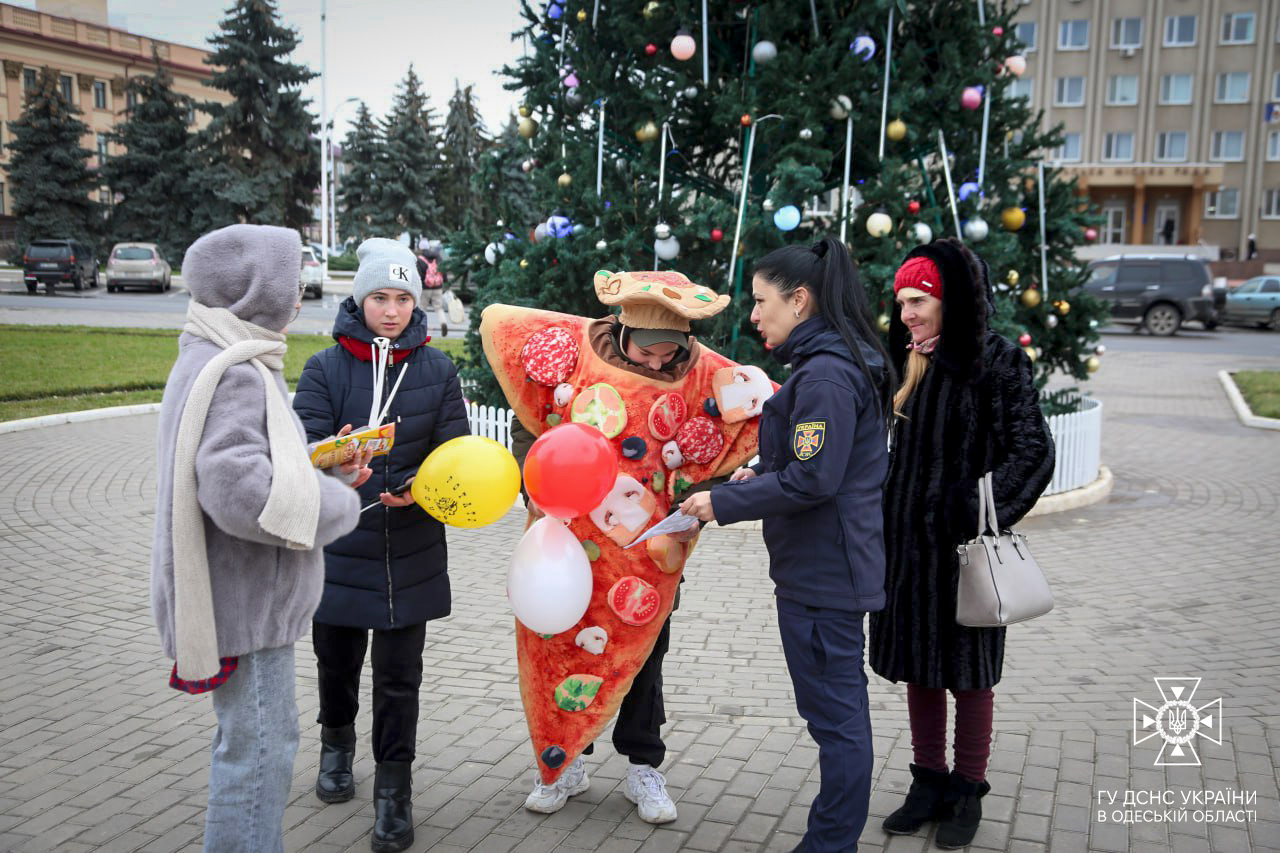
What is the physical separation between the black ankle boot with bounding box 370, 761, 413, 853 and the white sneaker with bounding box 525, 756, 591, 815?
0.44 metres

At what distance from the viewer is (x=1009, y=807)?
3.56 meters

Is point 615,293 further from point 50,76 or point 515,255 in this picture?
point 50,76

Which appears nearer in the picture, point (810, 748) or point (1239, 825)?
point (1239, 825)

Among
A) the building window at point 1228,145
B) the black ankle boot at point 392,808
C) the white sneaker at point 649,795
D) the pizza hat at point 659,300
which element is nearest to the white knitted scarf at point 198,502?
the black ankle boot at point 392,808

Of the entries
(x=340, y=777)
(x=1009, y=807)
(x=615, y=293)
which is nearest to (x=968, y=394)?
(x=615, y=293)

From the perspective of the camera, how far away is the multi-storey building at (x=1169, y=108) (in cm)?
4559

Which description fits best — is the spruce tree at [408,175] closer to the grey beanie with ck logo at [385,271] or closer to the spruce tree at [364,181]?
the spruce tree at [364,181]

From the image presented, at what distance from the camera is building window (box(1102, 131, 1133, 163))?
156 feet

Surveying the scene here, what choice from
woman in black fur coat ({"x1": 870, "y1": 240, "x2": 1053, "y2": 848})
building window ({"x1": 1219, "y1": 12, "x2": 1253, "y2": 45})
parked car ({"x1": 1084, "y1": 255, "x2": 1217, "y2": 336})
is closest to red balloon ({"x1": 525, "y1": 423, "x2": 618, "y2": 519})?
woman in black fur coat ({"x1": 870, "y1": 240, "x2": 1053, "y2": 848})

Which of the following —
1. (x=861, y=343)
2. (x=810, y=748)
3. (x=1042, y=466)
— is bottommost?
(x=810, y=748)

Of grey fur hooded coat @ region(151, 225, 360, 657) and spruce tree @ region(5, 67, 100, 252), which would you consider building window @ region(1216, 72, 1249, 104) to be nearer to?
spruce tree @ region(5, 67, 100, 252)

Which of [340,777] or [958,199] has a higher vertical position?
[958,199]

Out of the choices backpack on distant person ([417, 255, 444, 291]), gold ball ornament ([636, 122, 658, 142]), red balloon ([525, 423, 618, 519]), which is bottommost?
red balloon ([525, 423, 618, 519])

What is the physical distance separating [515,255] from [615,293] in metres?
4.79
